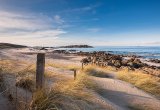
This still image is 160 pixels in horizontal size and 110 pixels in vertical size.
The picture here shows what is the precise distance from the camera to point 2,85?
728 centimetres

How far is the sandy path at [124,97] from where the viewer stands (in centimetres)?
801

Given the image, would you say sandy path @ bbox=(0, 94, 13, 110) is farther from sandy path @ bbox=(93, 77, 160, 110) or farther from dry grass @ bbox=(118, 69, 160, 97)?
dry grass @ bbox=(118, 69, 160, 97)

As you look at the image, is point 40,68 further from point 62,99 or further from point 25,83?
point 25,83

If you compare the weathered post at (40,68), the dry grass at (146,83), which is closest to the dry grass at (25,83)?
the weathered post at (40,68)

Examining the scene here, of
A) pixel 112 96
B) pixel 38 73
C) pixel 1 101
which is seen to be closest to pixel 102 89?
pixel 112 96

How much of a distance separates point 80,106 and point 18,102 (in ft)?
4.47

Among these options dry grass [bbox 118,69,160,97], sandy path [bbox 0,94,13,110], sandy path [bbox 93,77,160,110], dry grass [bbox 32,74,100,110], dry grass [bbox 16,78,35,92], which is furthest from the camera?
dry grass [bbox 118,69,160,97]

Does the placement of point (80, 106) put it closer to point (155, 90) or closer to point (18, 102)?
point (18, 102)

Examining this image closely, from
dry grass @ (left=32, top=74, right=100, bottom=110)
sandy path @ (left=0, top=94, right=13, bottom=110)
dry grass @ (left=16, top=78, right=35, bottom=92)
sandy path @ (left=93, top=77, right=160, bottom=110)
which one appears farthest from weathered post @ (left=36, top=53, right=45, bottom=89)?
sandy path @ (left=93, top=77, right=160, bottom=110)

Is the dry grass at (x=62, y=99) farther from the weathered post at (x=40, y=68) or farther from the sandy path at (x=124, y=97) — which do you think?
the sandy path at (x=124, y=97)

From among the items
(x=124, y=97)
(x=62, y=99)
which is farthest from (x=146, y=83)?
(x=62, y=99)

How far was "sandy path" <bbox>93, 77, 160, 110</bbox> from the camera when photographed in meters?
8.01

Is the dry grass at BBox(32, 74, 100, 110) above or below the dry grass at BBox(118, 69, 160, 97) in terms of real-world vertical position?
above

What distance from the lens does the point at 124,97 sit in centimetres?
858
